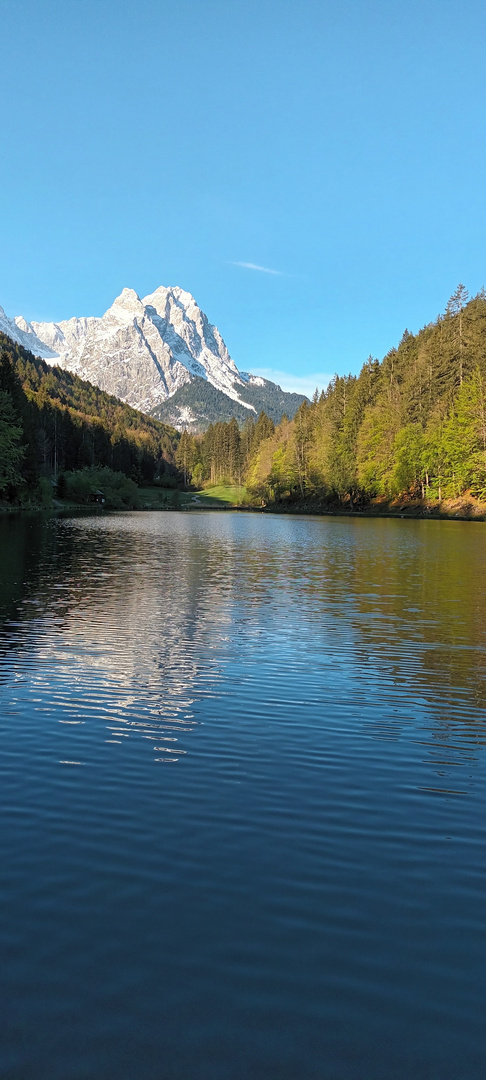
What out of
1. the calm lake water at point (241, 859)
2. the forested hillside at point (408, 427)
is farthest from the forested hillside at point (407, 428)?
the calm lake water at point (241, 859)

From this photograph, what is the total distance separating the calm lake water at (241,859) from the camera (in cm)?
520

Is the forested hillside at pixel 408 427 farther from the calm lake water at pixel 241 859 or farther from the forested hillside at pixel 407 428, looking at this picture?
the calm lake water at pixel 241 859

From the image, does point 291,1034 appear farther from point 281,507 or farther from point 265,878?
point 281,507

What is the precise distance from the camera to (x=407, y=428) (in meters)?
120

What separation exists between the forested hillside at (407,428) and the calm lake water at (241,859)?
88238 mm

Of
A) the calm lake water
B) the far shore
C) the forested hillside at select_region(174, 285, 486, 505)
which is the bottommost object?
the calm lake water

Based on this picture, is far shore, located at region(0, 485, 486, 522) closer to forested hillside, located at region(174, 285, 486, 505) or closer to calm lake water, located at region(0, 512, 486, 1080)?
forested hillside, located at region(174, 285, 486, 505)

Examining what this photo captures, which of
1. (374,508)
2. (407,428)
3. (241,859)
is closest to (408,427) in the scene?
(407,428)

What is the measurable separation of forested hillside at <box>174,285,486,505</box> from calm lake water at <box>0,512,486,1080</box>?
289 ft

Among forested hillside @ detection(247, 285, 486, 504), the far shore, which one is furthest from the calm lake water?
forested hillside @ detection(247, 285, 486, 504)

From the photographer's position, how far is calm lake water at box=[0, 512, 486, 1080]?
5.20 m

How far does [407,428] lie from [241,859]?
117m

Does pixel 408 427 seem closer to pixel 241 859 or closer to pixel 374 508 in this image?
pixel 374 508

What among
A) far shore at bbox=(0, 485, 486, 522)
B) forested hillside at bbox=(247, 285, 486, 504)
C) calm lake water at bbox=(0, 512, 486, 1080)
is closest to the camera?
calm lake water at bbox=(0, 512, 486, 1080)
